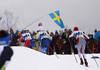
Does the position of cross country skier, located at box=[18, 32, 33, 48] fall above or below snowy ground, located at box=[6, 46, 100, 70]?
above

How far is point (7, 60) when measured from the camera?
11.6ft

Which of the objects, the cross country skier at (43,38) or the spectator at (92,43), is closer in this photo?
the cross country skier at (43,38)

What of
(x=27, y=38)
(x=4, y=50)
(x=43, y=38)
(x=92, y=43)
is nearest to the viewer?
(x=4, y=50)

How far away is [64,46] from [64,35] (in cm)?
74

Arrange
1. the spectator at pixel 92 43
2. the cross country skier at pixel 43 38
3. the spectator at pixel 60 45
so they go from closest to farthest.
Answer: the cross country skier at pixel 43 38 → the spectator at pixel 60 45 → the spectator at pixel 92 43

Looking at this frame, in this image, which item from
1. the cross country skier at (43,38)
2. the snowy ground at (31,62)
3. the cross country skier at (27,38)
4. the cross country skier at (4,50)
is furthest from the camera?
the cross country skier at (27,38)

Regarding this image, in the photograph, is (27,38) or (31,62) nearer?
(31,62)

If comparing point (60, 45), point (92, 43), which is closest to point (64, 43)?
point (60, 45)

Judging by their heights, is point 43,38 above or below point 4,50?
below

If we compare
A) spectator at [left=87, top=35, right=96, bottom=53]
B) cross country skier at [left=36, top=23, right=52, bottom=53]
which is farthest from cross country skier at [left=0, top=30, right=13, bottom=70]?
spectator at [left=87, top=35, right=96, bottom=53]

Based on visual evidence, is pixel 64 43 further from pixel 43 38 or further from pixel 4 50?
pixel 4 50

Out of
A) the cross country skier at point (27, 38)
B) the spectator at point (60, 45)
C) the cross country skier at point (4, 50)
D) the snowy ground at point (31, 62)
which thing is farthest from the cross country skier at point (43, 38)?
the cross country skier at point (4, 50)

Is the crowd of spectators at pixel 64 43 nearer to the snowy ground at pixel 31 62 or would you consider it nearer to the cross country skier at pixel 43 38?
the cross country skier at pixel 43 38

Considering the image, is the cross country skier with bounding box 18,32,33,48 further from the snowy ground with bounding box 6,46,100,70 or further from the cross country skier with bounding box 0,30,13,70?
the cross country skier with bounding box 0,30,13,70
